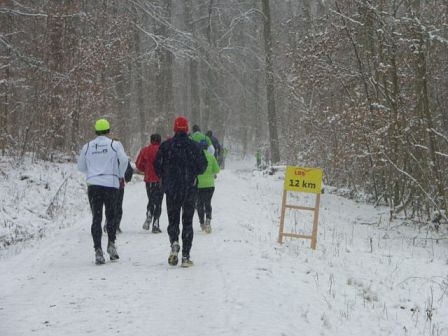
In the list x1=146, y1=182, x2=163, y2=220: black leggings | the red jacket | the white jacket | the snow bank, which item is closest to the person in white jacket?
the white jacket

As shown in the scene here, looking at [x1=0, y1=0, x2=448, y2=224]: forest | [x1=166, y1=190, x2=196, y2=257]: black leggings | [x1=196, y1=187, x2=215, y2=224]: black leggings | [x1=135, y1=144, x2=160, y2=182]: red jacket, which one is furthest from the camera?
[x1=0, y1=0, x2=448, y2=224]: forest

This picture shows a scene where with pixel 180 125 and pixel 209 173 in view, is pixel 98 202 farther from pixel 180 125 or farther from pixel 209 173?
pixel 209 173

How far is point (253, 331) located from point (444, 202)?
8262 millimetres

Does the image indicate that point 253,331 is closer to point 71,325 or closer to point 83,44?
point 71,325

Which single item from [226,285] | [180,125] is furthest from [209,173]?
[226,285]

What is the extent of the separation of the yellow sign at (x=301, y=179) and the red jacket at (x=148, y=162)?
305cm

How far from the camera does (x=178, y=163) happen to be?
8.03 meters

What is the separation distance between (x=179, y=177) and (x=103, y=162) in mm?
1220

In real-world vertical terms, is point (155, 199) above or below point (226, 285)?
above

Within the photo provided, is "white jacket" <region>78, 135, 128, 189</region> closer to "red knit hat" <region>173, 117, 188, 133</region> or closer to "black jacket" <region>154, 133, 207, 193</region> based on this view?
"black jacket" <region>154, 133, 207, 193</region>

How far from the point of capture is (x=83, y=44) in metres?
18.4

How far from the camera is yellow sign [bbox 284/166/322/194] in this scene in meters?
9.55

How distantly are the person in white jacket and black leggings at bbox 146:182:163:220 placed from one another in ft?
8.95

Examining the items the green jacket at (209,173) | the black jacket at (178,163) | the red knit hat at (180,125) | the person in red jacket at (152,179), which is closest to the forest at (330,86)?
the green jacket at (209,173)
